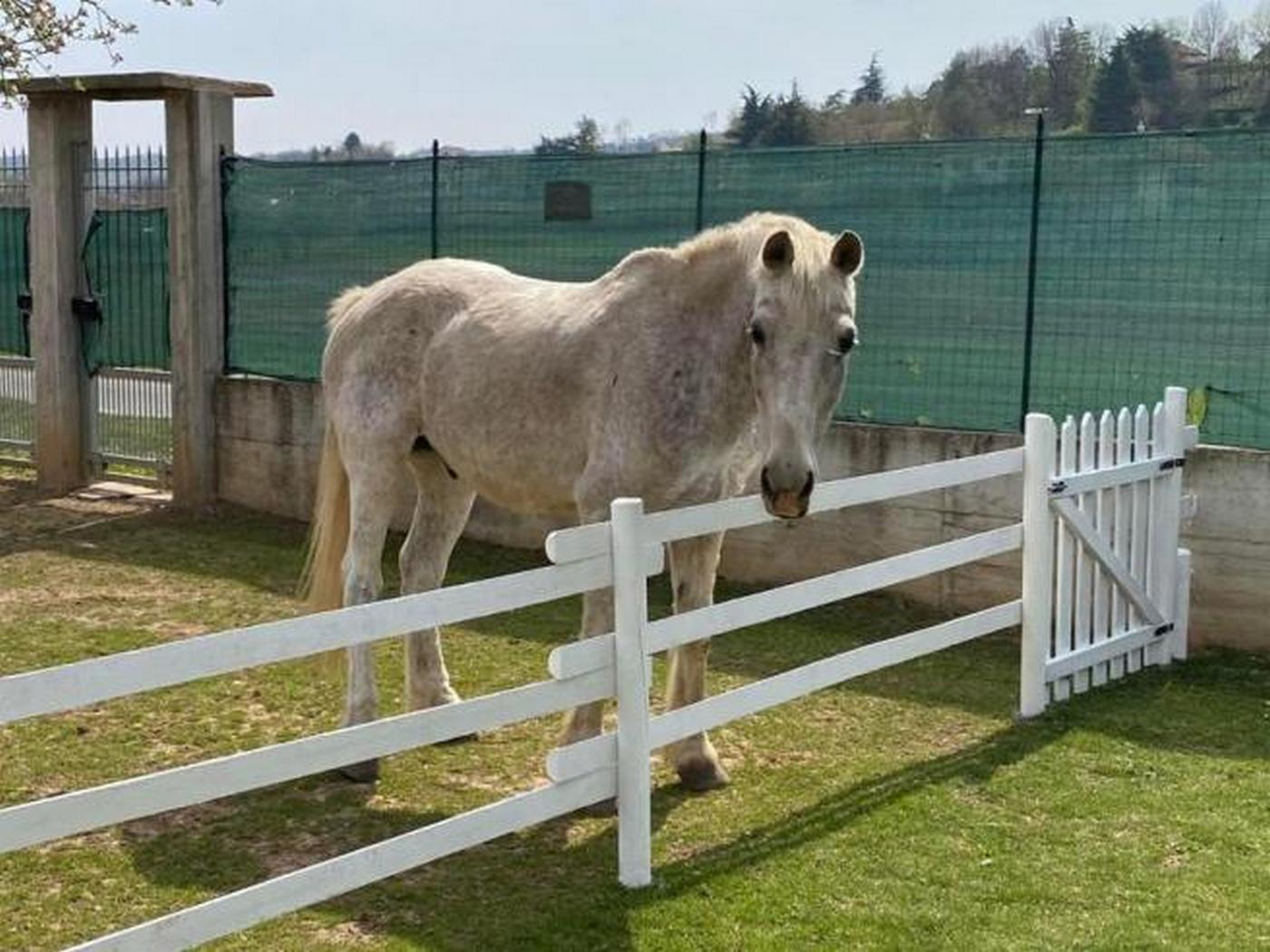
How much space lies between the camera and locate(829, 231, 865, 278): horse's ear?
439 cm

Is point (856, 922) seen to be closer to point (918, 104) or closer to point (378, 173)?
point (378, 173)

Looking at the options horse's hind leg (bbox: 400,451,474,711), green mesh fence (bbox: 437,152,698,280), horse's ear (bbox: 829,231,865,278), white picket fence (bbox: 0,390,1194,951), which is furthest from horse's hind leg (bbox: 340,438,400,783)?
green mesh fence (bbox: 437,152,698,280)

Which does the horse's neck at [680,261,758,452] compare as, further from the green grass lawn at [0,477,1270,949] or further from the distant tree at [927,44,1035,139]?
the distant tree at [927,44,1035,139]

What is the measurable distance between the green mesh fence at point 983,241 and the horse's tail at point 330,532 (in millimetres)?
3456

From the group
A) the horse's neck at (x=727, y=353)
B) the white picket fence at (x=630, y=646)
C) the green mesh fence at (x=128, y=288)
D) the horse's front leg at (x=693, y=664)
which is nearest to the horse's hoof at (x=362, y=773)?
the white picket fence at (x=630, y=646)

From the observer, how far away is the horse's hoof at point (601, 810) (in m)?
4.91

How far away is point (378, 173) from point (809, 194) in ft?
11.1

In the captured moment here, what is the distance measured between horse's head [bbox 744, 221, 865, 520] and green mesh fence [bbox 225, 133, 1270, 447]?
3.60 meters

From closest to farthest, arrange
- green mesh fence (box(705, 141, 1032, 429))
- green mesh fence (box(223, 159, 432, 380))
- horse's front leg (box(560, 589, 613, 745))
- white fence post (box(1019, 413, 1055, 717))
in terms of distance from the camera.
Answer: horse's front leg (box(560, 589, 613, 745))
white fence post (box(1019, 413, 1055, 717))
green mesh fence (box(705, 141, 1032, 429))
green mesh fence (box(223, 159, 432, 380))

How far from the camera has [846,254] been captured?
443cm

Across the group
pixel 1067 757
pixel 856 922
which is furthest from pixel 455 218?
pixel 856 922

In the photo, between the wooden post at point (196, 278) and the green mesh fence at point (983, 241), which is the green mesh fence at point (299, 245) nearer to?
the wooden post at point (196, 278)

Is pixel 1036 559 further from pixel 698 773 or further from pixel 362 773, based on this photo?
pixel 362 773

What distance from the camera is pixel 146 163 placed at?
1107 centimetres
